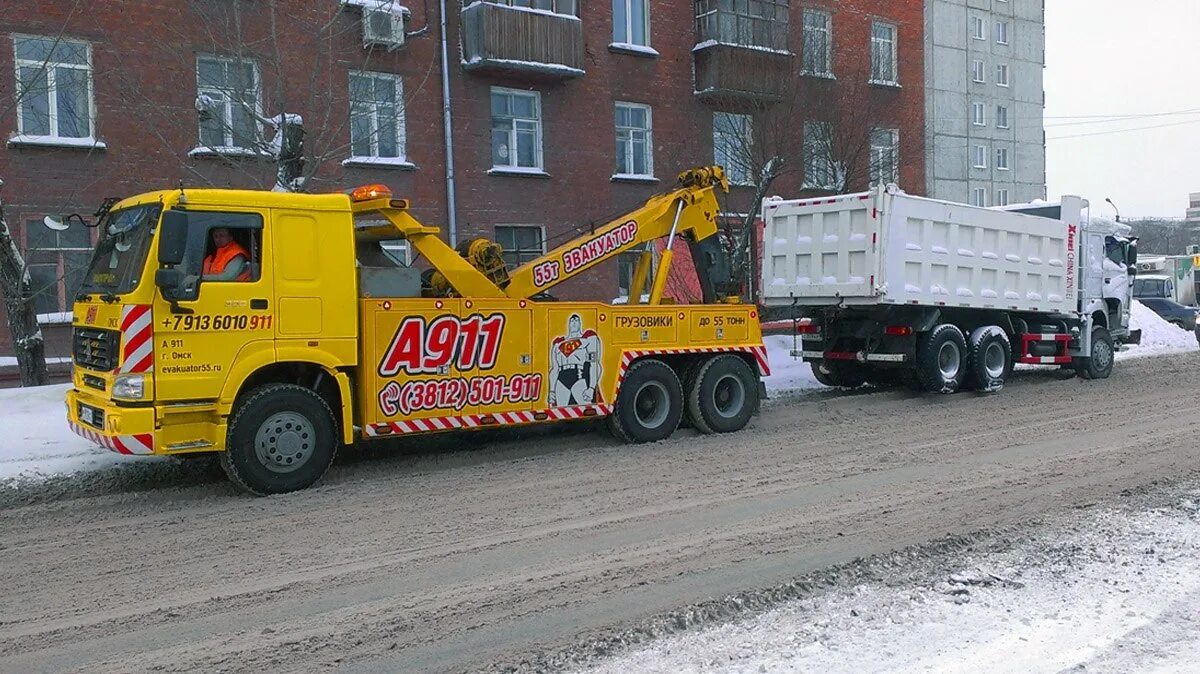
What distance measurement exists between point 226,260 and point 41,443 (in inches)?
135

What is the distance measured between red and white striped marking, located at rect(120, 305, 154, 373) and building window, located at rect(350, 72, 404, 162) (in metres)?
7.19

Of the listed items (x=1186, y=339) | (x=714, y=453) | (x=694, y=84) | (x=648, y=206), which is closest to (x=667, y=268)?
(x=648, y=206)

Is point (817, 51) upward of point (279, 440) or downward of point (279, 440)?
upward

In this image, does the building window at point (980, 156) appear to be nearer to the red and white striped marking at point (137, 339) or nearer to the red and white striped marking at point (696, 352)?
the red and white striped marking at point (696, 352)

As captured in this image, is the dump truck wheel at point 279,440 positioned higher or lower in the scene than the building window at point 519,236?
lower

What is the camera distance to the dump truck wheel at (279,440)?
8.35 m

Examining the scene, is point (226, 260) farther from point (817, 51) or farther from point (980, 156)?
point (980, 156)

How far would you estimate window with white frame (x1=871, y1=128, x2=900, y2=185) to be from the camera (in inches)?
834

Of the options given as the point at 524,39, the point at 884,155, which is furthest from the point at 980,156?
the point at 524,39

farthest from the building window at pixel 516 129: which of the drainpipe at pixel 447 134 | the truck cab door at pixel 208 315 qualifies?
the truck cab door at pixel 208 315

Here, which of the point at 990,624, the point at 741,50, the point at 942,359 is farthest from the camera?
the point at 741,50

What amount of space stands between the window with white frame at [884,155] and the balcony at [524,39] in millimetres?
6689

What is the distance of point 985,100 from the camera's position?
3484 cm

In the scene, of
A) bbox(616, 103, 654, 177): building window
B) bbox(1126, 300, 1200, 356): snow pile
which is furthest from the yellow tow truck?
bbox(1126, 300, 1200, 356): snow pile
